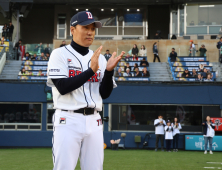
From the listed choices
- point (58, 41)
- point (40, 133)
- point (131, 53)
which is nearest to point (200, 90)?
point (131, 53)

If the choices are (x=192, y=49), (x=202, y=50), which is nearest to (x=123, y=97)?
(x=202, y=50)

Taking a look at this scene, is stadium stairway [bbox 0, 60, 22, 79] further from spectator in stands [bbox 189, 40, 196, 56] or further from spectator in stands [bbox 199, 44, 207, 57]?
spectator in stands [bbox 199, 44, 207, 57]

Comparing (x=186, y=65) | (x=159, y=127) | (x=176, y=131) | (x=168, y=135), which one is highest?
(x=186, y=65)

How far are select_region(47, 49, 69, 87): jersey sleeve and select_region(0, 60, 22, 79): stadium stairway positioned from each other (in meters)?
20.7

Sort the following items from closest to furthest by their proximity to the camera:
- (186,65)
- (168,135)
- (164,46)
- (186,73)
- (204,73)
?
(168,135), (204,73), (186,73), (186,65), (164,46)

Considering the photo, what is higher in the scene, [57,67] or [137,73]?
[137,73]

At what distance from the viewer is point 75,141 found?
12.3ft

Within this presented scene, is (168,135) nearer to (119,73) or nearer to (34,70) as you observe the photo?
(119,73)

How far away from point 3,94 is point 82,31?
1778 cm

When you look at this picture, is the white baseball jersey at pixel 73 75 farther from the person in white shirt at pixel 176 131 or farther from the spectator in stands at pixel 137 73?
the spectator in stands at pixel 137 73

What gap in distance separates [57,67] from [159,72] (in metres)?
21.2

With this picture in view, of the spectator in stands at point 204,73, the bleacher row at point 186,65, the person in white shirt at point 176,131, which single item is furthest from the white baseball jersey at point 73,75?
the bleacher row at point 186,65

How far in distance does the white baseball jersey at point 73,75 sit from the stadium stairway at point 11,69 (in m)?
20.7

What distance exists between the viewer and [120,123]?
68.4ft
